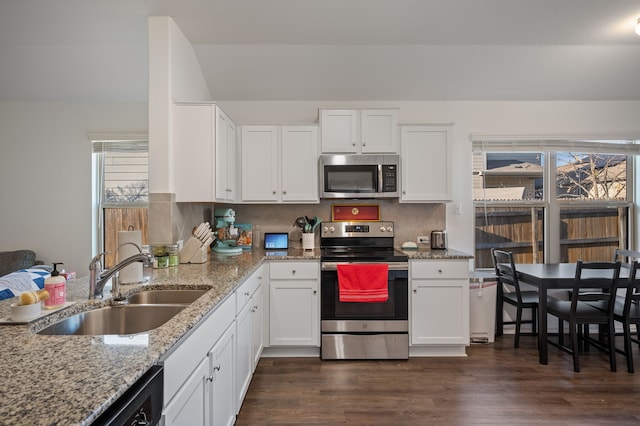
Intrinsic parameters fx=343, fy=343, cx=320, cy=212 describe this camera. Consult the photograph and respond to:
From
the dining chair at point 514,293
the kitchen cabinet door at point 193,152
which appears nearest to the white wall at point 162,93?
the kitchen cabinet door at point 193,152

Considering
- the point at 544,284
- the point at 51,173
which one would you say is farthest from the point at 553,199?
the point at 51,173

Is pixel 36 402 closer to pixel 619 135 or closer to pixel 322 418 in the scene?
pixel 322 418

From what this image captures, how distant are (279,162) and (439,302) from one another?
A: 1933mm

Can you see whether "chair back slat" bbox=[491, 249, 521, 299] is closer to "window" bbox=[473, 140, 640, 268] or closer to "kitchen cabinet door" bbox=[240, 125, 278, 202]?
"window" bbox=[473, 140, 640, 268]

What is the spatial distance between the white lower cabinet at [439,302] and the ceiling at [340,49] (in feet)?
5.90

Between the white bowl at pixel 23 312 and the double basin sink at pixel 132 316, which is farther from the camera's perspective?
the double basin sink at pixel 132 316

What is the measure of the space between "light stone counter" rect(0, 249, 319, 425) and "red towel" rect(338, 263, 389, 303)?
5.03 ft

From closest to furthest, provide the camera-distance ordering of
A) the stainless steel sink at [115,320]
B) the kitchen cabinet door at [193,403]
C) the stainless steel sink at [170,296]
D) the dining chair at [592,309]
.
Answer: the kitchen cabinet door at [193,403] → the stainless steel sink at [115,320] → the stainless steel sink at [170,296] → the dining chair at [592,309]

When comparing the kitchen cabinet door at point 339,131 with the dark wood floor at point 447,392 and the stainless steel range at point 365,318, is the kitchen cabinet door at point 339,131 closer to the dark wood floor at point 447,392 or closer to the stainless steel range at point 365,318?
the stainless steel range at point 365,318

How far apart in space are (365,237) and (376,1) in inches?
79.6

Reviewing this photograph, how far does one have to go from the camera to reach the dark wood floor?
2.10m

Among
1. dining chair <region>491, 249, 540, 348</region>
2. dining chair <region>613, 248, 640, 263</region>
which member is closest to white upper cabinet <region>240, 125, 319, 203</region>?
dining chair <region>491, 249, 540, 348</region>

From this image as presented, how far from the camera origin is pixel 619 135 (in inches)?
144

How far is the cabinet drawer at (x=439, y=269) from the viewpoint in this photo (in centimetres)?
294
